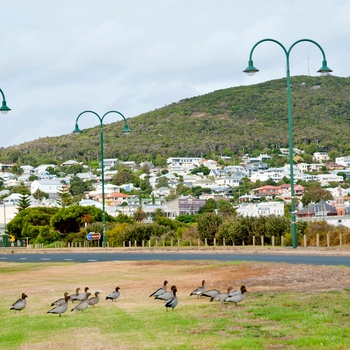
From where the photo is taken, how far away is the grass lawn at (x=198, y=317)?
12.7 m

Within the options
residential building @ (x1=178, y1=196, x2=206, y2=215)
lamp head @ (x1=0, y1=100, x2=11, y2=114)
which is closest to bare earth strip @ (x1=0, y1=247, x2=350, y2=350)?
lamp head @ (x1=0, y1=100, x2=11, y2=114)

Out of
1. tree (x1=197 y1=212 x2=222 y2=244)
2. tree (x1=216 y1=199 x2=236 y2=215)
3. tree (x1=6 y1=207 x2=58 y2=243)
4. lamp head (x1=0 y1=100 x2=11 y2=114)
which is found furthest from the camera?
tree (x1=216 y1=199 x2=236 y2=215)

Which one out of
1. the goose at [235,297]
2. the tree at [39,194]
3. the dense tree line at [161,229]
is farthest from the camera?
the tree at [39,194]

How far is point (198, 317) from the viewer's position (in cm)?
1532

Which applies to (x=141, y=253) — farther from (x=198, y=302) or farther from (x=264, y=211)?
(x=264, y=211)

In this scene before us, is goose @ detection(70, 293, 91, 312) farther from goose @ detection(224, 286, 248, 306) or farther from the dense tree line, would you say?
the dense tree line

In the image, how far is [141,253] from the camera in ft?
146

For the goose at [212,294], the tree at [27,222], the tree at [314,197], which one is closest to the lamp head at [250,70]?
the goose at [212,294]

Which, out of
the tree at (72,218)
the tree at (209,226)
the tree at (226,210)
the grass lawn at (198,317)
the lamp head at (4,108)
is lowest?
the grass lawn at (198,317)

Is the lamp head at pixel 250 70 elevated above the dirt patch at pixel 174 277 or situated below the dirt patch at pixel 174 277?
above

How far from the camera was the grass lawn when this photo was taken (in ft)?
41.7

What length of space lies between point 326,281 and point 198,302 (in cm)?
364

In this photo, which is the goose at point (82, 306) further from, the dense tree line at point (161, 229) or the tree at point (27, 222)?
the tree at point (27, 222)

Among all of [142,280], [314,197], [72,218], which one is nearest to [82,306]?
[142,280]
